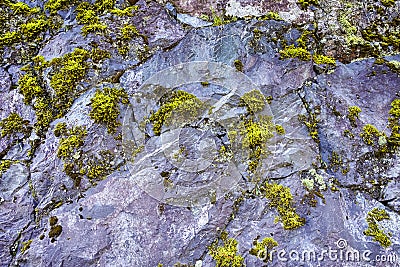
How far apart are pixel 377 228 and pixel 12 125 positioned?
17.3 feet

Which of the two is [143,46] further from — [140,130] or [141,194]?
[141,194]

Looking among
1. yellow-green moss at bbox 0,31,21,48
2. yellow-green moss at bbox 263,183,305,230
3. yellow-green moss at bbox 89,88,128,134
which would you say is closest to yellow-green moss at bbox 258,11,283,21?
yellow-green moss at bbox 89,88,128,134

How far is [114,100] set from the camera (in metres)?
5.11

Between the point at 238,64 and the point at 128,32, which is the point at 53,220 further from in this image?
the point at 238,64

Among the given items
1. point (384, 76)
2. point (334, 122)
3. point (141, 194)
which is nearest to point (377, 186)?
point (334, 122)

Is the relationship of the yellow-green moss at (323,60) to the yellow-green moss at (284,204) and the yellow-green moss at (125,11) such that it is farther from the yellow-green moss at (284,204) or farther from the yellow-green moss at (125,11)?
the yellow-green moss at (125,11)

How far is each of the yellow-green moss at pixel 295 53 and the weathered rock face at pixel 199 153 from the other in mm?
83

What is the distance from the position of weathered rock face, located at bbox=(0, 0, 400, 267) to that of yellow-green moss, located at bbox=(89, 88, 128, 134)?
76 millimetres

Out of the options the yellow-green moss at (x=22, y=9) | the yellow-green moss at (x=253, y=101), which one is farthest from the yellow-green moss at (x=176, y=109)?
the yellow-green moss at (x=22, y=9)

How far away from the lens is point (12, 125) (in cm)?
513

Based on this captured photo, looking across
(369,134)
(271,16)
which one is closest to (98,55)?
(271,16)

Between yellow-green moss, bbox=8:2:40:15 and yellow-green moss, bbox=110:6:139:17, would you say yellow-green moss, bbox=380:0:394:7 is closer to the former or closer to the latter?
yellow-green moss, bbox=110:6:139:17

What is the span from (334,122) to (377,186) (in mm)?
1054

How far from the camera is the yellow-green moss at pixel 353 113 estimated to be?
509cm
